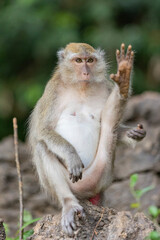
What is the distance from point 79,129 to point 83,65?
0.67m

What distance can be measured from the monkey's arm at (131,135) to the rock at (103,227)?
880 mm

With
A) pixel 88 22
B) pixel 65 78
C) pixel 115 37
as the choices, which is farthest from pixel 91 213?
pixel 88 22

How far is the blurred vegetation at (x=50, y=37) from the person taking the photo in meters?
10.5

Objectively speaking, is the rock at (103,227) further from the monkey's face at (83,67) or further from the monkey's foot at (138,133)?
the monkey's face at (83,67)

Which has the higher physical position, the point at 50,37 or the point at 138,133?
the point at 50,37

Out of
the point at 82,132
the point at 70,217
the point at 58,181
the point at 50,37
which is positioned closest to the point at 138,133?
the point at 82,132

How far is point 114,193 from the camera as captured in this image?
21.8 feet

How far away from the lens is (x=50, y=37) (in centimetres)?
1046

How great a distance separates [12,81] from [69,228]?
741 centimetres

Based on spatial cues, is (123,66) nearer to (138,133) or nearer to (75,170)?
(138,133)

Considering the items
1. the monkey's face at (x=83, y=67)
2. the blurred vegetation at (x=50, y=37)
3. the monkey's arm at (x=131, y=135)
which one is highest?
the blurred vegetation at (x=50, y=37)

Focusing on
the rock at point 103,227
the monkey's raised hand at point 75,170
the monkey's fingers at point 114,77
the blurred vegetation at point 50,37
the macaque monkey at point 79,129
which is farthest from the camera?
the blurred vegetation at point 50,37

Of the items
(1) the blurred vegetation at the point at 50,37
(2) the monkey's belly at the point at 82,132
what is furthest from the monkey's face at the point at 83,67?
(1) the blurred vegetation at the point at 50,37

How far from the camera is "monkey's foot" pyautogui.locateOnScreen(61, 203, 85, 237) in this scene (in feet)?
13.2
